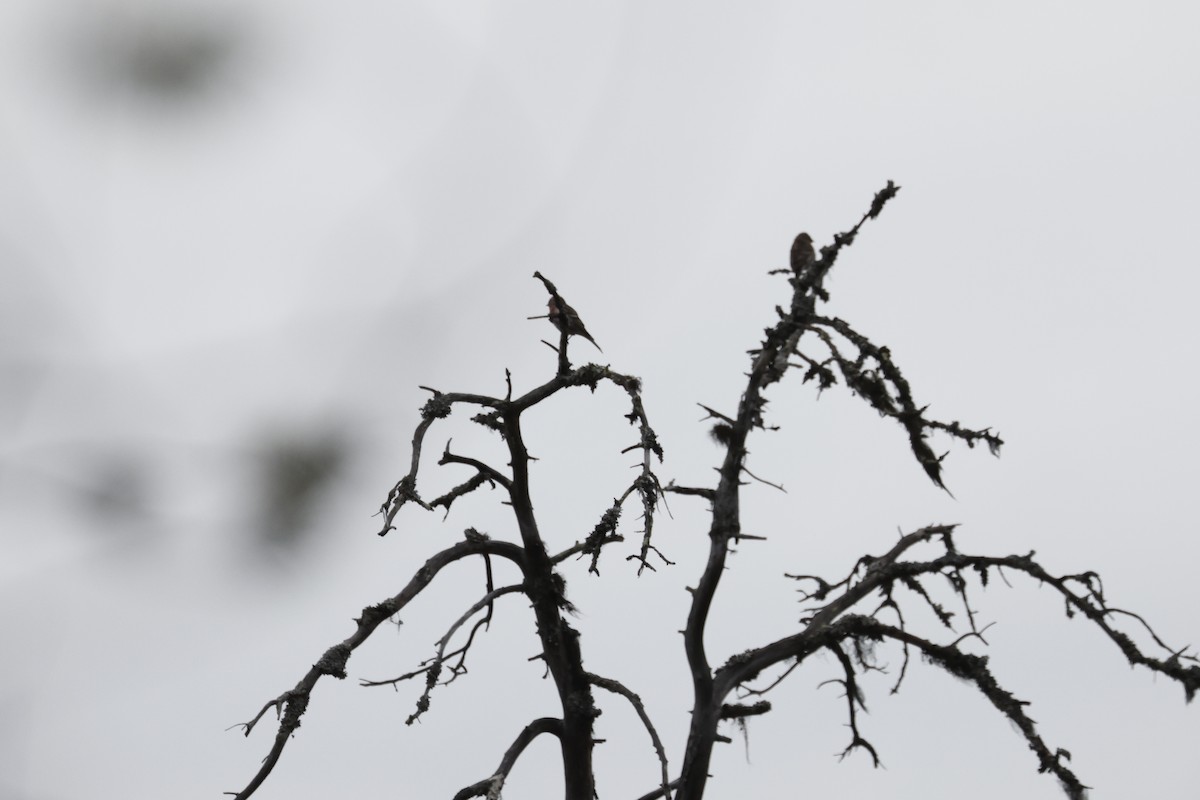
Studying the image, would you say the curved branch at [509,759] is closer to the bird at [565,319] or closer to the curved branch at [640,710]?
the curved branch at [640,710]

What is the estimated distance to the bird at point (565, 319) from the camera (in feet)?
22.1

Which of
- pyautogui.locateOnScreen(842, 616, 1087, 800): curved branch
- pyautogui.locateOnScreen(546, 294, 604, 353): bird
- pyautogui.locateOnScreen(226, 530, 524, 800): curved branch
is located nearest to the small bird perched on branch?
pyautogui.locateOnScreen(546, 294, 604, 353): bird

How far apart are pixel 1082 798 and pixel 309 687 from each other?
4563 mm

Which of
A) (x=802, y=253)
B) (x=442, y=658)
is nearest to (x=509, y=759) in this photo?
(x=442, y=658)

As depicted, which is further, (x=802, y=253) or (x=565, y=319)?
(x=802, y=253)

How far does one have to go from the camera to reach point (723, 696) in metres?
7.95

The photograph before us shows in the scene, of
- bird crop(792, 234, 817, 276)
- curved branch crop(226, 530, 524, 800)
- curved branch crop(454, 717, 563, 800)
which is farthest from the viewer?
bird crop(792, 234, 817, 276)

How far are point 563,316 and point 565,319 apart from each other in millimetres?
40

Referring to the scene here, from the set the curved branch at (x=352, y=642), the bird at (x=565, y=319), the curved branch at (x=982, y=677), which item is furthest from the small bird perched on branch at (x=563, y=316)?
the curved branch at (x=982, y=677)

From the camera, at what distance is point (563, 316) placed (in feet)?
22.2

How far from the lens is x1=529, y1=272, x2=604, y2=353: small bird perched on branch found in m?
6.62

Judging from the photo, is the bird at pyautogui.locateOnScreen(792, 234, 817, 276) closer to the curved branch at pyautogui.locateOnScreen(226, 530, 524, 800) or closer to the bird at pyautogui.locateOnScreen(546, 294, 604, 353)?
the bird at pyautogui.locateOnScreen(546, 294, 604, 353)

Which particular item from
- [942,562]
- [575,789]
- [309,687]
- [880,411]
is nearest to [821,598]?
[942,562]

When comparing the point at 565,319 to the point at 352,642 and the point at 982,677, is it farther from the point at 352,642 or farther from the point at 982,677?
the point at 982,677
